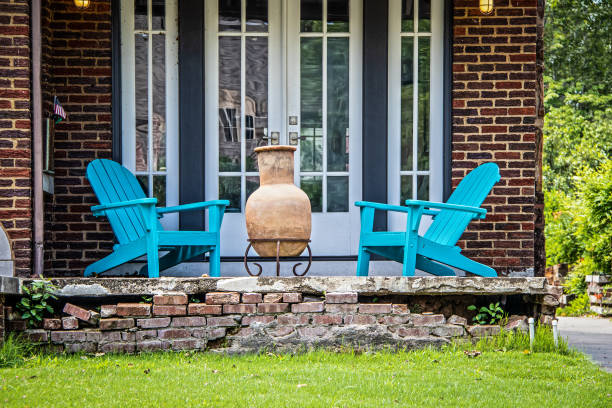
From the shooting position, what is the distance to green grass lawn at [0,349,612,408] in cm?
378

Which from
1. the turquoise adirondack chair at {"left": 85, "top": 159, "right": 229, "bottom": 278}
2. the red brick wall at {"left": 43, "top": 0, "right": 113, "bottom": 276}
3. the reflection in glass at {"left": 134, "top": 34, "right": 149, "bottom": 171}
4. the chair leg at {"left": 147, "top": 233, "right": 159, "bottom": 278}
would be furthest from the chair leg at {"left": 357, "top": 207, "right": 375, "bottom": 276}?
the red brick wall at {"left": 43, "top": 0, "right": 113, "bottom": 276}

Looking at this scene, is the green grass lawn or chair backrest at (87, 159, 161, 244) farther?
chair backrest at (87, 159, 161, 244)

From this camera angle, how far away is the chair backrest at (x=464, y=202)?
5766mm

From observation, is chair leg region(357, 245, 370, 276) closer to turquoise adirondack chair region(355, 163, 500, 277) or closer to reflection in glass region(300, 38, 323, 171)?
turquoise adirondack chair region(355, 163, 500, 277)

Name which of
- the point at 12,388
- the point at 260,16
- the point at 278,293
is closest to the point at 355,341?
the point at 278,293

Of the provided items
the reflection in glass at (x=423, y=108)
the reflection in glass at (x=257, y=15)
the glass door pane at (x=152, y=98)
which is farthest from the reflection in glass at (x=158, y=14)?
the reflection in glass at (x=423, y=108)

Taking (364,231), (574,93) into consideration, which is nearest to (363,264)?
(364,231)

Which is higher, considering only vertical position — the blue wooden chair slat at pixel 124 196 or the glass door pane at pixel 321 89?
the glass door pane at pixel 321 89

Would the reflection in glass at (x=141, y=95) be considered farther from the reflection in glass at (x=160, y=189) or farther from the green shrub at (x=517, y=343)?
the green shrub at (x=517, y=343)

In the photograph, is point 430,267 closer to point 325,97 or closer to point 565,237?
point 325,97

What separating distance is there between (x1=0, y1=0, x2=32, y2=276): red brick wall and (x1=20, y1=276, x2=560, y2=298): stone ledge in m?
0.62

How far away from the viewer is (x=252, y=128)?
6.59 meters

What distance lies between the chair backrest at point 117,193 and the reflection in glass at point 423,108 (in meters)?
2.12

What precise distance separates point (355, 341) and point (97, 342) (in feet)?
5.16
